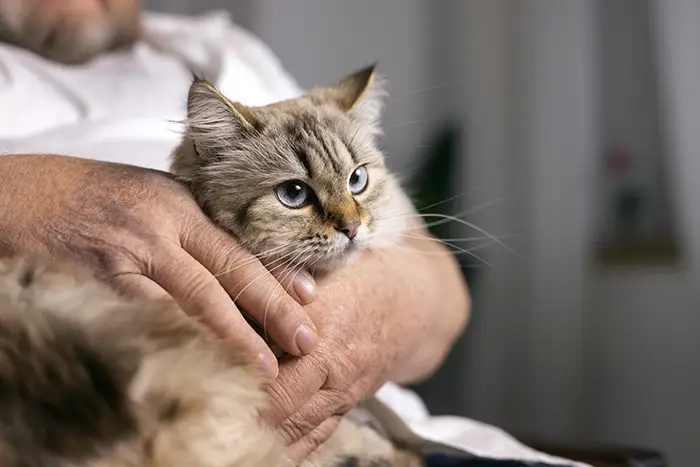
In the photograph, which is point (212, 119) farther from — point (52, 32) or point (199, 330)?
point (52, 32)

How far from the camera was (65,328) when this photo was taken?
2.11 ft

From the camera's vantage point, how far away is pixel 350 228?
0.91 m

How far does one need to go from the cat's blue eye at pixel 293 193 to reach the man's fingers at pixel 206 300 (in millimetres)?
154

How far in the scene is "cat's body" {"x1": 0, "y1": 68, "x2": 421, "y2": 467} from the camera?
60cm

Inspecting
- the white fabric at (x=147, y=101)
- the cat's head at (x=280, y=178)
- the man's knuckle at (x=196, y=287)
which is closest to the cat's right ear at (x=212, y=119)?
the cat's head at (x=280, y=178)

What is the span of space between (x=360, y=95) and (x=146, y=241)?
40cm

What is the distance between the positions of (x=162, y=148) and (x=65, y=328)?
611 millimetres

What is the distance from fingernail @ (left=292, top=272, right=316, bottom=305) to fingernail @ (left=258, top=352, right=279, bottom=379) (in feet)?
0.34

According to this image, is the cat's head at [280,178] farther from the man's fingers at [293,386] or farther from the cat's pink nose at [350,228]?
the man's fingers at [293,386]

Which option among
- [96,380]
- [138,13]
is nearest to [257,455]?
[96,380]

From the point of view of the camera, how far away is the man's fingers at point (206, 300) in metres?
0.79

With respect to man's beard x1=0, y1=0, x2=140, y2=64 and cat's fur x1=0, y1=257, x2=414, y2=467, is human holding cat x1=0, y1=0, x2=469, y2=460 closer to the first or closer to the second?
cat's fur x1=0, y1=257, x2=414, y2=467

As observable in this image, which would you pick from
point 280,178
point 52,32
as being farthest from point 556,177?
point 280,178

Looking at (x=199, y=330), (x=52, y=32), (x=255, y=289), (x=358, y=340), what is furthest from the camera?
(x=52, y=32)
